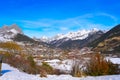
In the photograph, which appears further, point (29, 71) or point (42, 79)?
point (29, 71)

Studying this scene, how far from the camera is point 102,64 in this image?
21953 mm

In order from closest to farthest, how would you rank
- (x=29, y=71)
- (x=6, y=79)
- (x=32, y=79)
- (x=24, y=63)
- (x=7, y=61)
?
(x=6, y=79)
(x=32, y=79)
(x=29, y=71)
(x=24, y=63)
(x=7, y=61)

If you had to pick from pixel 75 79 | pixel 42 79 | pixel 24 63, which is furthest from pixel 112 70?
pixel 24 63

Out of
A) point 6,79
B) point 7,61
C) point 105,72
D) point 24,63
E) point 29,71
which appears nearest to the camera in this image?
point 6,79

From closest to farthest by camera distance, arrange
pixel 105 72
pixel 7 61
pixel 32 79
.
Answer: pixel 32 79 → pixel 105 72 → pixel 7 61

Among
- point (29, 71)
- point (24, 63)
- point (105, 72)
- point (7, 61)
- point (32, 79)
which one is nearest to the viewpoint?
point (32, 79)

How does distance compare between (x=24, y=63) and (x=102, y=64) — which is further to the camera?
(x=24, y=63)

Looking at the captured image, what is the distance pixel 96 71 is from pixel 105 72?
660 millimetres

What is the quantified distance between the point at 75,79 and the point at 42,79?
6.81ft

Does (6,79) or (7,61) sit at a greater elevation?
(7,61)

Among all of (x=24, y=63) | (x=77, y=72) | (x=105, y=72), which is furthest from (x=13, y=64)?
(x=105, y=72)

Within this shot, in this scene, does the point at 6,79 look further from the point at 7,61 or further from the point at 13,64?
the point at 7,61

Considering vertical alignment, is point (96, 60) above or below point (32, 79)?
above

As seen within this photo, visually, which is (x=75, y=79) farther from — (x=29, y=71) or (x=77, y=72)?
(x=29, y=71)
